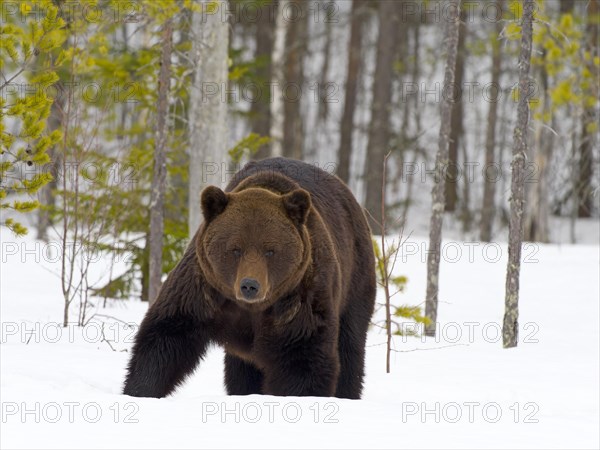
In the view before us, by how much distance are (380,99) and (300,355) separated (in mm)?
15373

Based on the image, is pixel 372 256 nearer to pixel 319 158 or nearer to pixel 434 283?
pixel 434 283

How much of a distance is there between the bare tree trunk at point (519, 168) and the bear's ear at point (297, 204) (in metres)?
4.26

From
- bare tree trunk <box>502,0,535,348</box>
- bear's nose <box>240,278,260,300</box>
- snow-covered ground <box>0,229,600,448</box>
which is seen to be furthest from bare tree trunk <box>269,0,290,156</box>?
bear's nose <box>240,278,260,300</box>

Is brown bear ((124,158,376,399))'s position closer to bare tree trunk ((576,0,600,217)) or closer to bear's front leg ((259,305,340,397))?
bear's front leg ((259,305,340,397))

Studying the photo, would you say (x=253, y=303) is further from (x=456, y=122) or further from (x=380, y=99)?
(x=456, y=122)

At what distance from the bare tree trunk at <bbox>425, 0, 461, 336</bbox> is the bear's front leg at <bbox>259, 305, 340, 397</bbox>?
14.8 ft

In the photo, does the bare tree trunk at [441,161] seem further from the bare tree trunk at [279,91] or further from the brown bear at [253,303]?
the bare tree trunk at [279,91]

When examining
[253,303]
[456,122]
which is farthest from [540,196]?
[253,303]

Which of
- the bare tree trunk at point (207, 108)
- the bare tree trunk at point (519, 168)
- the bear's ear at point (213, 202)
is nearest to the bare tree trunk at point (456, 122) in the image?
the bare tree trunk at point (207, 108)

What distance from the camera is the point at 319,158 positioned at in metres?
37.3

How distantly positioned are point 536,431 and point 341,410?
106 centimetres

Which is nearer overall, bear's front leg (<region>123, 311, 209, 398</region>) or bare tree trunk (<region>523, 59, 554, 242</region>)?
bear's front leg (<region>123, 311, 209, 398</region>)

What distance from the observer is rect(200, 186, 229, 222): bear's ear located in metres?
5.19

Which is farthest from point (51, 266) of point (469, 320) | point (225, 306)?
point (225, 306)
